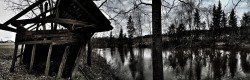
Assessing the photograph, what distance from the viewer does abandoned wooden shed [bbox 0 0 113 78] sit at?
1152cm

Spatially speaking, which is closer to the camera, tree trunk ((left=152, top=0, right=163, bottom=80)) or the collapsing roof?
tree trunk ((left=152, top=0, right=163, bottom=80))

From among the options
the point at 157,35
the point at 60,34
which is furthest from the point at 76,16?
the point at 157,35

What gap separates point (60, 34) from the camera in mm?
11578

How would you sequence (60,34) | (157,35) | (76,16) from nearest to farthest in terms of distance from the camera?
(157,35) → (60,34) → (76,16)

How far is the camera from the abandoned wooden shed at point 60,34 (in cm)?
1152

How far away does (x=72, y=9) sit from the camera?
42.3ft

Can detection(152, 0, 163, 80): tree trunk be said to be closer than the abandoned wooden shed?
Yes

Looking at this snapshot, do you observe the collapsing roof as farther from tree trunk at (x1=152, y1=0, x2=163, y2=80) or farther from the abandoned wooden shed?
tree trunk at (x1=152, y1=0, x2=163, y2=80)

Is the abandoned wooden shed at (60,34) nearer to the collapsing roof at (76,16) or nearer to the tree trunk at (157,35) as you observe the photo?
the collapsing roof at (76,16)

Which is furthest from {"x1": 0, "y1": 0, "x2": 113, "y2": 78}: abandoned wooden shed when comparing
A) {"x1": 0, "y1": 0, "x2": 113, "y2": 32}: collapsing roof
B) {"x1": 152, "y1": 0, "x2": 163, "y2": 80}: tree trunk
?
{"x1": 152, "y1": 0, "x2": 163, "y2": 80}: tree trunk

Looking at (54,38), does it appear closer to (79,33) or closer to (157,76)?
(79,33)

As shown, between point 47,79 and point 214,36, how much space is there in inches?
3204

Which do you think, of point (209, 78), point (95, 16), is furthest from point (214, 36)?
point (95, 16)

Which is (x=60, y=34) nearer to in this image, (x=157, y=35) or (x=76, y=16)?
(x=76, y=16)
